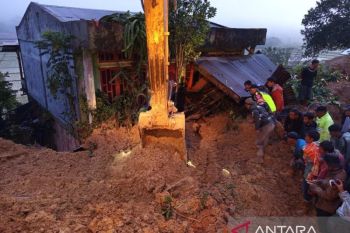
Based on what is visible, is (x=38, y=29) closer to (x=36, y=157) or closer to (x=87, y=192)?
(x=36, y=157)

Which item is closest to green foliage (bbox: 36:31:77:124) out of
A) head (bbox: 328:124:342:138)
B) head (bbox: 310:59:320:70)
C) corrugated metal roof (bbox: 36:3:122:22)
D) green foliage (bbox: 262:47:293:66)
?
corrugated metal roof (bbox: 36:3:122:22)

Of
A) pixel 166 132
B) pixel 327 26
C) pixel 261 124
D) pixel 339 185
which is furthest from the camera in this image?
pixel 327 26

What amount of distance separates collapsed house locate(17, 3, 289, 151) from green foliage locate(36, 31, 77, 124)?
0.40 feet

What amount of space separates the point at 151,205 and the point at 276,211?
1.87m

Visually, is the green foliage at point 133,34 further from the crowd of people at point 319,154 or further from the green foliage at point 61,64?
the crowd of people at point 319,154

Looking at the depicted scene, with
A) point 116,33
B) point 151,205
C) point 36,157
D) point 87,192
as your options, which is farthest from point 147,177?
point 116,33

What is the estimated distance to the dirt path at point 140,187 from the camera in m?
3.49

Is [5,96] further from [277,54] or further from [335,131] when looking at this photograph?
[277,54]

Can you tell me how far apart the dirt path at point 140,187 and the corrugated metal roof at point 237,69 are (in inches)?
62.9

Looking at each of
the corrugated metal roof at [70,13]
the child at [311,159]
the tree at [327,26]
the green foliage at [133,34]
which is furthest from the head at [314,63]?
the tree at [327,26]

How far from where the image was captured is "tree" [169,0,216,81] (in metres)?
7.27

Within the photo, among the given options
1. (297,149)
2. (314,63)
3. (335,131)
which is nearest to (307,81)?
(314,63)

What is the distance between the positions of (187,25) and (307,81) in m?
3.47

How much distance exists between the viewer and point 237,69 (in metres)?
8.68
